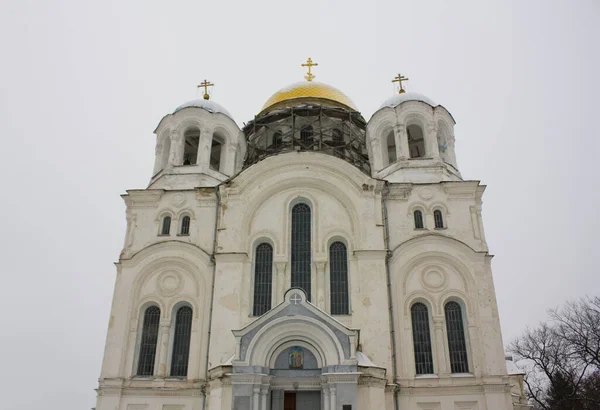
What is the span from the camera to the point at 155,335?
20.0 m

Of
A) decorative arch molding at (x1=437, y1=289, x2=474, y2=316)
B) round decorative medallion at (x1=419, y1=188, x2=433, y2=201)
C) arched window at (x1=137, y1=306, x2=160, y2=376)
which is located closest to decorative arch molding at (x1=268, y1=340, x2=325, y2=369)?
arched window at (x1=137, y1=306, x2=160, y2=376)

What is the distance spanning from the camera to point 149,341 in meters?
20.0

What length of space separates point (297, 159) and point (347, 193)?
8.62 ft

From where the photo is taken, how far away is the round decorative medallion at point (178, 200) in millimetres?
21973

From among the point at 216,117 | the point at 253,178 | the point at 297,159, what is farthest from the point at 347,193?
the point at 216,117

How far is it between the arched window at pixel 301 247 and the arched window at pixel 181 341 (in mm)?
4486

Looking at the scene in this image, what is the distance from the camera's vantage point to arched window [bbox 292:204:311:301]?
20062 millimetres

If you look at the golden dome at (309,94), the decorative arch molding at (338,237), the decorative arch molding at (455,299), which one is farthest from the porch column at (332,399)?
the golden dome at (309,94)

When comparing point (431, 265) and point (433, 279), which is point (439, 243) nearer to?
point (431, 265)

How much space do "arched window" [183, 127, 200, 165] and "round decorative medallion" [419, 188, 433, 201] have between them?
440 inches

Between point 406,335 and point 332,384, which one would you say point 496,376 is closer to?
point 406,335

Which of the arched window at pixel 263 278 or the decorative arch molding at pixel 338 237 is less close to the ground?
the decorative arch molding at pixel 338 237

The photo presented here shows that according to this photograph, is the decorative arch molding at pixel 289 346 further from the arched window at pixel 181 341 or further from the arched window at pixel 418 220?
the arched window at pixel 418 220

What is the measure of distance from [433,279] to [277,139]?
1191 centimetres
